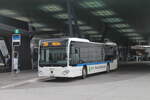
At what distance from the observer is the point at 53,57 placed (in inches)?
674

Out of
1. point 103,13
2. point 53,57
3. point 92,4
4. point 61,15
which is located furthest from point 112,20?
point 53,57

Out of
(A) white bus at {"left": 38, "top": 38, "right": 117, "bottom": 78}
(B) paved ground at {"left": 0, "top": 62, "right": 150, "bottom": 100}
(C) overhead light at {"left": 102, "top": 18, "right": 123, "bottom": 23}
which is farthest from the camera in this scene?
(C) overhead light at {"left": 102, "top": 18, "right": 123, "bottom": 23}

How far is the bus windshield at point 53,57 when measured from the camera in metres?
16.9

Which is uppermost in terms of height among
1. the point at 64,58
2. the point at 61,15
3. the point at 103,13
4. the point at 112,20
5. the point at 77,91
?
the point at 61,15

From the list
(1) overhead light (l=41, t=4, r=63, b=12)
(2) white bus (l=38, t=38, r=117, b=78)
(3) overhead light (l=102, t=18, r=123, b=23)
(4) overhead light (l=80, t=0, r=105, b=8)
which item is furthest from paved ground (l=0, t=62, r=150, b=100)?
(3) overhead light (l=102, t=18, r=123, b=23)

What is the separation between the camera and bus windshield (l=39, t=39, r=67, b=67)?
16922 mm

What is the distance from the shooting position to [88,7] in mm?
39719

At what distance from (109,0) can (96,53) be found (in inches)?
593

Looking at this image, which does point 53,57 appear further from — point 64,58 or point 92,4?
point 92,4

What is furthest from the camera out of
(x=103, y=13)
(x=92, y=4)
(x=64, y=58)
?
(x=103, y=13)

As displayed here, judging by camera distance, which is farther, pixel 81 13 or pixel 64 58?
pixel 81 13

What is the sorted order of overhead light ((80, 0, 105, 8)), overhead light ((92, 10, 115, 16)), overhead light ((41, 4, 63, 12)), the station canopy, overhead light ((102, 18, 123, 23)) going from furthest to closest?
overhead light ((102, 18, 123, 23))
overhead light ((92, 10, 115, 16))
overhead light ((41, 4, 63, 12))
the station canopy
overhead light ((80, 0, 105, 8))

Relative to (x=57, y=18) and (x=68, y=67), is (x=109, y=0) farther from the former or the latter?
(x=68, y=67)

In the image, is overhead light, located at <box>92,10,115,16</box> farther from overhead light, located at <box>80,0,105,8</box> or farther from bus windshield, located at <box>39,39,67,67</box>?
bus windshield, located at <box>39,39,67,67</box>
